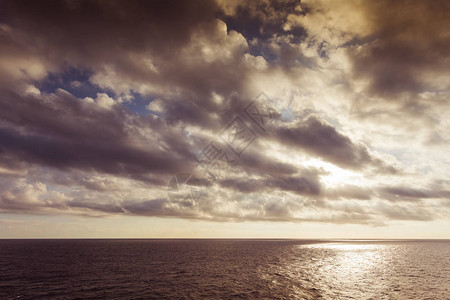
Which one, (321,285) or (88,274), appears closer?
(321,285)

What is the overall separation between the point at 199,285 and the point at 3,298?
105 feet

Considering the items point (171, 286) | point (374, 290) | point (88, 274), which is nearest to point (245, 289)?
point (171, 286)

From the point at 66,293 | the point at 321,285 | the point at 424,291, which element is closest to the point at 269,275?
the point at 321,285

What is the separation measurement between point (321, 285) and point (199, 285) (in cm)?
2536

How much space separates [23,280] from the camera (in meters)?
50.5

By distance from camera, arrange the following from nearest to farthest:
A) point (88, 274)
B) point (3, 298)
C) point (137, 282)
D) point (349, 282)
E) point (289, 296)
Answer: point (3, 298)
point (289, 296)
point (137, 282)
point (349, 282)
point (88, 274)

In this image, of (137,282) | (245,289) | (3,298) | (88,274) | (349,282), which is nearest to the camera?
(3,298)

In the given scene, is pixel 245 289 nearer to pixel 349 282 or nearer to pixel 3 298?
pixel 349 282

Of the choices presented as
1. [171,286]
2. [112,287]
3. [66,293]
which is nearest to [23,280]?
[66,293]

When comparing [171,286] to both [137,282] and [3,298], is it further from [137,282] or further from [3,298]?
[3,298]

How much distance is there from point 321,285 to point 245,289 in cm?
1711

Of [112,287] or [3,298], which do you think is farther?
[112,287]

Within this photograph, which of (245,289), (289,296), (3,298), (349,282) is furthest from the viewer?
(349,282)

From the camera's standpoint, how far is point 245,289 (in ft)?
145
